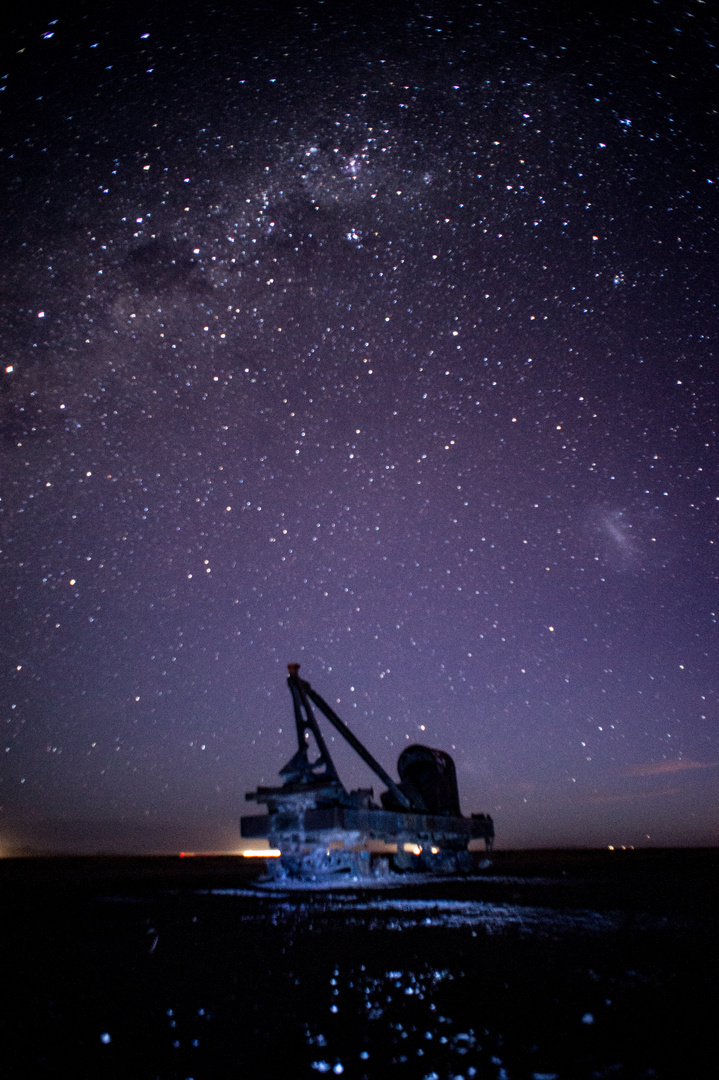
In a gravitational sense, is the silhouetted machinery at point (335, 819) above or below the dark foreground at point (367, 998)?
below

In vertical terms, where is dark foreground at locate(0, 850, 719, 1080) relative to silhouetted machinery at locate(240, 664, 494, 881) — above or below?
above

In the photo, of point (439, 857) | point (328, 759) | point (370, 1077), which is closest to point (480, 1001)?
point (370, 1077)

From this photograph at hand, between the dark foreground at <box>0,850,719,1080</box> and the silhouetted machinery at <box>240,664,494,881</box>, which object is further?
the silhouetted machinery at <box>240,664,494,881</box>

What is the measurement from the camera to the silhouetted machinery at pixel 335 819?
16.2 metres

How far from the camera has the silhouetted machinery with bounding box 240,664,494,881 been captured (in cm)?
1623

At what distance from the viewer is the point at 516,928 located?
7.66 meters

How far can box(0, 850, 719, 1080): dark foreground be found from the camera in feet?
10.4

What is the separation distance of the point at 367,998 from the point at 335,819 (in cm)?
1221

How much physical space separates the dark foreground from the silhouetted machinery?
7531 millimetres

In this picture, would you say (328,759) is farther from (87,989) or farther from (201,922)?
(87,989)

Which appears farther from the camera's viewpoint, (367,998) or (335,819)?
(335,819)

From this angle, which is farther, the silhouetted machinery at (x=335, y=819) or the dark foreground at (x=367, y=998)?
the silhouetted machinery at (x=335, y=819)

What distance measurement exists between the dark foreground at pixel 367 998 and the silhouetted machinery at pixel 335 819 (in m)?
7.53

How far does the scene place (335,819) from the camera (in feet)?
51.3
